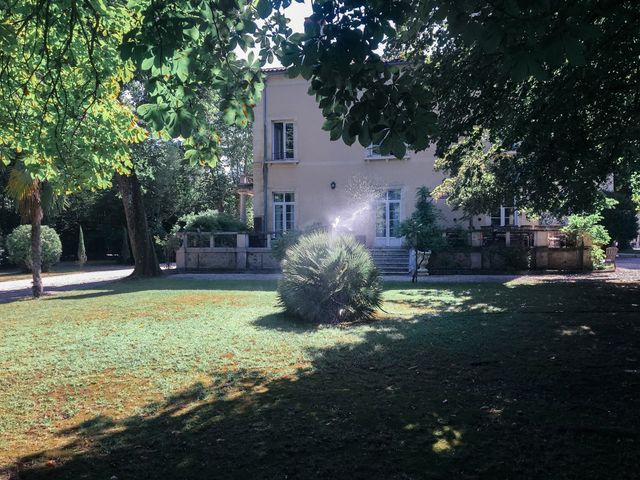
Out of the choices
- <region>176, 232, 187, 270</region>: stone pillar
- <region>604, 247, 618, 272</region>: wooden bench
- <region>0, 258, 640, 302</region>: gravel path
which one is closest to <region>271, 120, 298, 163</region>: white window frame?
<region>176, 232, 187, 270</region>: stone pillar

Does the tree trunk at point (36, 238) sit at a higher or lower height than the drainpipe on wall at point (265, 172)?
lower

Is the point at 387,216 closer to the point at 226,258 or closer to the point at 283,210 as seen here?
the point at 283,210

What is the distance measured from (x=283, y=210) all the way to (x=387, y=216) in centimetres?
523

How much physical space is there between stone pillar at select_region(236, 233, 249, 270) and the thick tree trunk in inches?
134

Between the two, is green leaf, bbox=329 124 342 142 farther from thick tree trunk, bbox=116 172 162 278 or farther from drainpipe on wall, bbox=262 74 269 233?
drainpipe on wall, bbox=262 74 269 233

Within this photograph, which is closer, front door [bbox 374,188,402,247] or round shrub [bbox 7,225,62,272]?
front door [bbox 374,188,402,247]

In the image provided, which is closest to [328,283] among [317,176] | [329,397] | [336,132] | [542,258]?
[329,397]

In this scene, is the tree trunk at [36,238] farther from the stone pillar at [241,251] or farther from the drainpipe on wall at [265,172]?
the drainpipe on wall at [265,172]

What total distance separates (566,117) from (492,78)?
66.0 inches

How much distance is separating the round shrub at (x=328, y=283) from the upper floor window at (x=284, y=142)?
15.8m

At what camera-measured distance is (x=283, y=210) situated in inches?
948

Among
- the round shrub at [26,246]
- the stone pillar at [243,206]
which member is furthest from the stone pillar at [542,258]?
the round shrub at [26,246]

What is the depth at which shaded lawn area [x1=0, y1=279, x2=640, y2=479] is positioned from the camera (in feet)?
10.3

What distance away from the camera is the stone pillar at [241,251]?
20703mm
